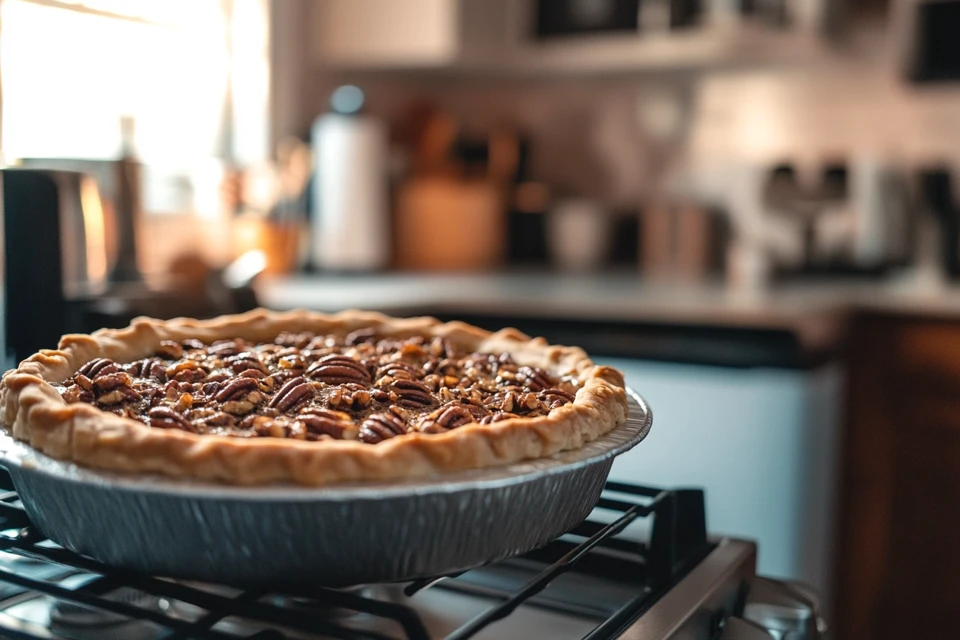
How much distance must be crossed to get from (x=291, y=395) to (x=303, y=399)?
0.04 feet

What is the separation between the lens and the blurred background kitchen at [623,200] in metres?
1.91

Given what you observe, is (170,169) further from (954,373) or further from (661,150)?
(954,373)

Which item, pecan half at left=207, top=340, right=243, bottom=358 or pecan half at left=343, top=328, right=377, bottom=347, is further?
pecan half at left=343, top=328, right=377, bottom=347

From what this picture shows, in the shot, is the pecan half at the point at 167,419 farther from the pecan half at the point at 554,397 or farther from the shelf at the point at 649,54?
the shelf at the point at 649,54

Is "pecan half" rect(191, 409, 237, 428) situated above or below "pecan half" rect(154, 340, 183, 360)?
below

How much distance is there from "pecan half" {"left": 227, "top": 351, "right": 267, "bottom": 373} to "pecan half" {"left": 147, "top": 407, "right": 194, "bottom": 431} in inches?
4.8

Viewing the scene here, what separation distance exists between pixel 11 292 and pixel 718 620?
772 millimetres

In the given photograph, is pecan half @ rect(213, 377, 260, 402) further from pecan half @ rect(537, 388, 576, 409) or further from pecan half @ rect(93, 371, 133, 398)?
pecan half @ rect(537, 388, 576, 409)

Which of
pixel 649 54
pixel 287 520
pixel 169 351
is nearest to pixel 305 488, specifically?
pixel 287 520

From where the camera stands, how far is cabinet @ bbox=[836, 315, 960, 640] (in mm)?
2012

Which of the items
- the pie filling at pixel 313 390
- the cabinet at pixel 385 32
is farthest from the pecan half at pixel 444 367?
the cabinet at pixel 385 32

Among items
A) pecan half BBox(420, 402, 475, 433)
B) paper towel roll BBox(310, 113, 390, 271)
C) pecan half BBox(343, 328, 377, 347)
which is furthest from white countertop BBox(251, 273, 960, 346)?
pecan half BBox(420, 402, 475, 433)

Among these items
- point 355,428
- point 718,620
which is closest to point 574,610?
point 718,620

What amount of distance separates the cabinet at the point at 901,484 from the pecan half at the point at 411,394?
61.8 inches
